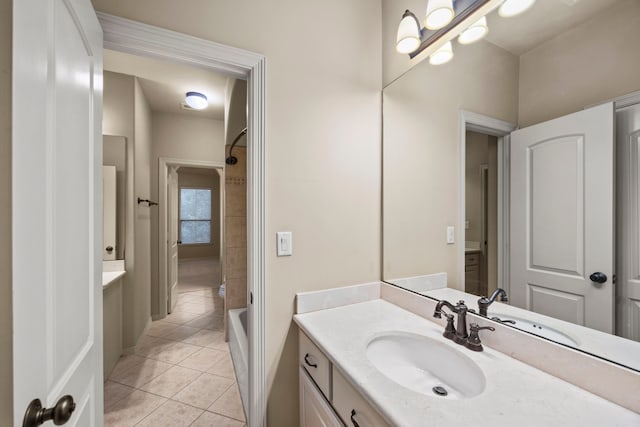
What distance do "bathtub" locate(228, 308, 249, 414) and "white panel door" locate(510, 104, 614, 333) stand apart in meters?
1.57

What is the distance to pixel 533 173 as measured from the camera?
92 centimetres

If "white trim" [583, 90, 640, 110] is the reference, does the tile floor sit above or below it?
below

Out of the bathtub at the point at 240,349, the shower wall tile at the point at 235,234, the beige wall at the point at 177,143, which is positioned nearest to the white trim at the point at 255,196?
the bathtub at the point at 240,349

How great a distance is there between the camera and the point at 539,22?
92cm

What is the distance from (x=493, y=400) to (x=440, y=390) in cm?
28

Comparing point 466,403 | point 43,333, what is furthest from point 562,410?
point 43,333

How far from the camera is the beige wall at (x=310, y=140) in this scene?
131cm

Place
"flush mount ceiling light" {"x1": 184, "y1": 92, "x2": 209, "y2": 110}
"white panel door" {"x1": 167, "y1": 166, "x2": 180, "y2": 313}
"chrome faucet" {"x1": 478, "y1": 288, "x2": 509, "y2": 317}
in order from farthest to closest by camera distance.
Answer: "white panel door" {"x1": 167, "y1": 166, "x2": 180, "y2": 313} → "flush mount ceiling light" {"x1": 184, "y1": 92, "x2": 209, "y2": 110} → "chrome faucet" {"x1": 478, "y1": 288, "x2": 509, "y2": 317}

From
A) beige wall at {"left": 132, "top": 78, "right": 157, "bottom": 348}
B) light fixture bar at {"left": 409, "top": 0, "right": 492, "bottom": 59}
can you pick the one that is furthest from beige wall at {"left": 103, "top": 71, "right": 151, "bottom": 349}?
light fixture bar at {"left": 409, "top": 0, "right": 492, "bottom": 59}

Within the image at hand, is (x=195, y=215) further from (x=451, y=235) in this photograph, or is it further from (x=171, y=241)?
A: (x=451, y=235)

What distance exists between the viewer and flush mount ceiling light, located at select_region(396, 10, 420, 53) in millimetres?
1331

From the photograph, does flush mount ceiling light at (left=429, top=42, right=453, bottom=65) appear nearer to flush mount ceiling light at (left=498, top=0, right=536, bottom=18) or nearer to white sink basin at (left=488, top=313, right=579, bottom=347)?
flush mount ceiling light at (left=498, top=0, right=536, bottom=18)

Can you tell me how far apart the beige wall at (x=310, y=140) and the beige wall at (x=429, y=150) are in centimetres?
10

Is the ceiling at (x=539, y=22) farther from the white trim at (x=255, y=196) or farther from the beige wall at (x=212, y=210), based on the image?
the beige wall at (x=212, y=210)
